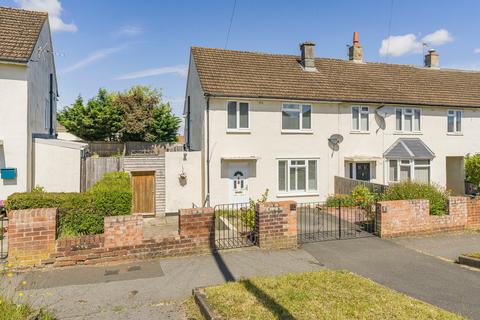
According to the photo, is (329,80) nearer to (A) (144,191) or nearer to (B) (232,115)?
(B) (232,115)

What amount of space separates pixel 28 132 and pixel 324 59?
16220 mm

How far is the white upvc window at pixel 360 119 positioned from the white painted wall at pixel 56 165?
1332cm

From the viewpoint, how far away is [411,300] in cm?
521

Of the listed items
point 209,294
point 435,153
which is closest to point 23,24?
point 209,294

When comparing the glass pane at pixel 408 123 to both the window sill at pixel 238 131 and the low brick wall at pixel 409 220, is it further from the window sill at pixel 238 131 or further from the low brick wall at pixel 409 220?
the window sill at pixel 238 131

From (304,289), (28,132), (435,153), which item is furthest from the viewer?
(435,153)

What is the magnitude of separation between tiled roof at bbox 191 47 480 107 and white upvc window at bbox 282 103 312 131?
50 centimetres

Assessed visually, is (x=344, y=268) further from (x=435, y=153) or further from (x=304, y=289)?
(x=435, y=153)

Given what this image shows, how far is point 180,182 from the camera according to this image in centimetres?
1443

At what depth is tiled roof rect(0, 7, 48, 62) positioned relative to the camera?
11477 mm

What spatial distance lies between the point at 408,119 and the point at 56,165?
58.3 feet

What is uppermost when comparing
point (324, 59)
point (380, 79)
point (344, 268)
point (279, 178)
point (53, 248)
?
point (324, 59)

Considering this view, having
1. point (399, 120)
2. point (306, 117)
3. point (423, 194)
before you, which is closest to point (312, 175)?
point (306, 117)

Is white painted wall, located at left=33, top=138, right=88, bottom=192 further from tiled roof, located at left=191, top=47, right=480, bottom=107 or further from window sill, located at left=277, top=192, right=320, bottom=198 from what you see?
window sill, located at left=277, top=192, right=320, bottom=198
